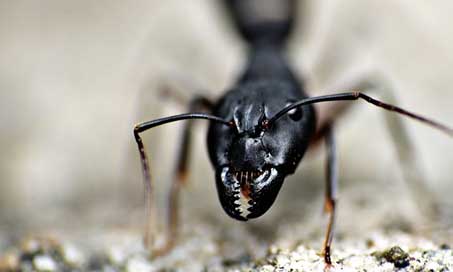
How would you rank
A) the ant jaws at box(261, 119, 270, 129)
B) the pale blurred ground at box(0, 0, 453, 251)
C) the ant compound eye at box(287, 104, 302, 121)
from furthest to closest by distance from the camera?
the pale blurred ground at box(0, 0, 453, 251) → the ant compound eye at box(287, 104, 302, 121) → the ant jaws at box(261, 119, 270, 129)

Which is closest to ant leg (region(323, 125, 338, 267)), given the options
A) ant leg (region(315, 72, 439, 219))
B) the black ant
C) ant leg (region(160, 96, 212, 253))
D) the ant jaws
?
the black ant

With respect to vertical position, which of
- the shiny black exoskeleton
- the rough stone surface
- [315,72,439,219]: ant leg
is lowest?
the rough stone surface

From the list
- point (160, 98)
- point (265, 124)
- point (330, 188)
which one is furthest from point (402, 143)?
point (160, 98)

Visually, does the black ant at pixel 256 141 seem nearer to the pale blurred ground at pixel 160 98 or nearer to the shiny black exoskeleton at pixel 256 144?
Answer: the shiny black exoskeleton at pixel 256 144

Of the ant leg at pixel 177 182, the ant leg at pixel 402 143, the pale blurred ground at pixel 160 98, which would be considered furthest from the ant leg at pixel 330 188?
the ant leg at pixel 177 182

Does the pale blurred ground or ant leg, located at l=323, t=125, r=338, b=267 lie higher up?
the pale blurred ground

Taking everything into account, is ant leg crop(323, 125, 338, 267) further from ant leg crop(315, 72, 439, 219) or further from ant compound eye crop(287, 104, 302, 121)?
ant compound eye crop(287, 104, 302, 121)
